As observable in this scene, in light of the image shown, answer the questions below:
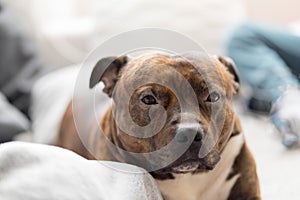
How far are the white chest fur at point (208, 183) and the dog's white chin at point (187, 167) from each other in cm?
8

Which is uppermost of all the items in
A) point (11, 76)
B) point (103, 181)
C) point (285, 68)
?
point (103, 181)

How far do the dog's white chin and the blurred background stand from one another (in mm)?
1169

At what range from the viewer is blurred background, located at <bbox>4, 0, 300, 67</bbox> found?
2.03 metres

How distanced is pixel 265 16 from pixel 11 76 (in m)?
1.21

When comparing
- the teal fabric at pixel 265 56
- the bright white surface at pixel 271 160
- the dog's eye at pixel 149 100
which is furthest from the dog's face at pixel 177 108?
the teal fabric at pixel 265 56

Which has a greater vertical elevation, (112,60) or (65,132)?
(112,60)

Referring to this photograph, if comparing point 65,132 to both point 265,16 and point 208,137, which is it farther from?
point 265,16

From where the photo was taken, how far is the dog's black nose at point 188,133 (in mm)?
832

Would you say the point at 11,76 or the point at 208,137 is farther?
the point at 11,76

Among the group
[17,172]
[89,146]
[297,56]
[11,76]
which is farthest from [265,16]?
[17,172]

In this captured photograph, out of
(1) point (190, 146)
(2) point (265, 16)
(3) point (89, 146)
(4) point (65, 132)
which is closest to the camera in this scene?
(1) point (190, 146)

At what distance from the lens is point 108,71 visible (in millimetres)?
1028

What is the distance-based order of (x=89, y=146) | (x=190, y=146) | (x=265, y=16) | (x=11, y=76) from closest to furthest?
(x=190, y=146), (x=89, y=146), (x=11, y=76), (x=265, y=16)

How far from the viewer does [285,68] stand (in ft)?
5.00
